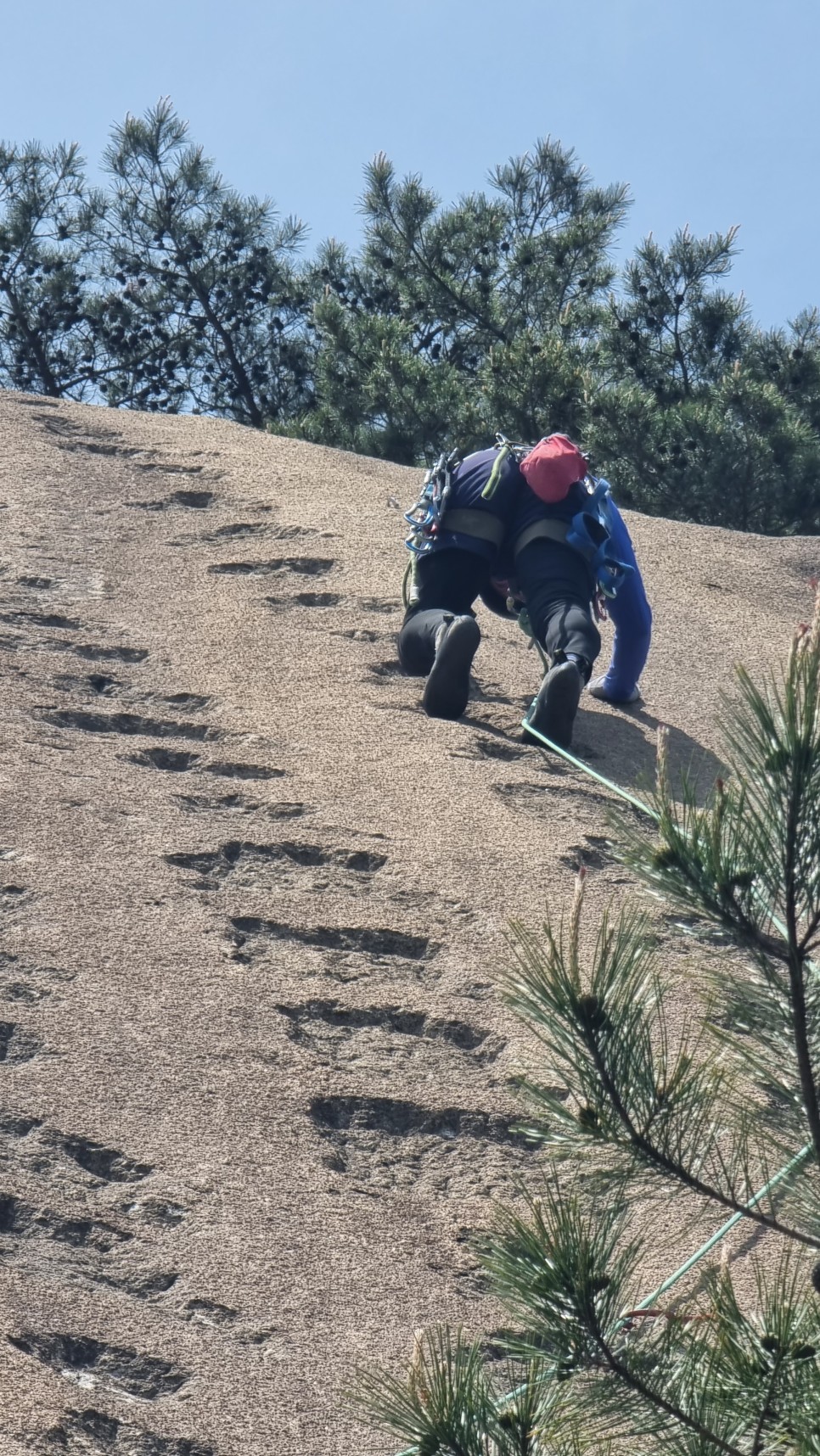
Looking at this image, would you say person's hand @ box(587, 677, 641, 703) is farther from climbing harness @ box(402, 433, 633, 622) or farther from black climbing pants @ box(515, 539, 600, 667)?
→ black climbing pants @ box(515, 539, 600, 667)

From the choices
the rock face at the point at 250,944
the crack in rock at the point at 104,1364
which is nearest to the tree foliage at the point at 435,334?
the rock face at the point at 250,944

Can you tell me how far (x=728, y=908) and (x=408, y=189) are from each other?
10.00 metres

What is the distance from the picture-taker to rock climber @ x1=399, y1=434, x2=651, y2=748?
14.9ft

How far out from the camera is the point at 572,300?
11.1 m

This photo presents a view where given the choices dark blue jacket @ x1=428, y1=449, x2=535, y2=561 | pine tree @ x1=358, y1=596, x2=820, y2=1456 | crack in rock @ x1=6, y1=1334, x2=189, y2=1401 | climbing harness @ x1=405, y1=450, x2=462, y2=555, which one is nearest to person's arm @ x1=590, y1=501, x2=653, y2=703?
dark blue jacket @ x1=428, y1=449, x2=535, y2=561

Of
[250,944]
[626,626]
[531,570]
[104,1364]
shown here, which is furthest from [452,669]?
[104,1364]

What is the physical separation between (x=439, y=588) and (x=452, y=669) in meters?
0.41

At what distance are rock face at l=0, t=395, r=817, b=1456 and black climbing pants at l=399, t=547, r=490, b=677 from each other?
0.11 meters

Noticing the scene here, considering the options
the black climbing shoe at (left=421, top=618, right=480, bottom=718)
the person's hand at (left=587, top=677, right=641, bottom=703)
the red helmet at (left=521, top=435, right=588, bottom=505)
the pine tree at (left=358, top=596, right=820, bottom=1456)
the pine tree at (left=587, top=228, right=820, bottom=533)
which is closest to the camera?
the pine tree at (left=358, top=596, right=820, bottom=1456)

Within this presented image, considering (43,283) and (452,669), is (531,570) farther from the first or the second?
(43,283)

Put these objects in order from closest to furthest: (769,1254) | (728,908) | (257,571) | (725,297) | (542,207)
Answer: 1. (728,908)
2. (769,1254)
3. (257,571)
4. (725,297)
5. (542,207)

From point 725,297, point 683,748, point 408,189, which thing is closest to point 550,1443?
point 683,748

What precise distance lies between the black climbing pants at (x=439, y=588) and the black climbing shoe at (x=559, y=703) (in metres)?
0.46

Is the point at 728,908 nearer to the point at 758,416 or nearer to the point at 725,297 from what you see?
the point at 758,416
